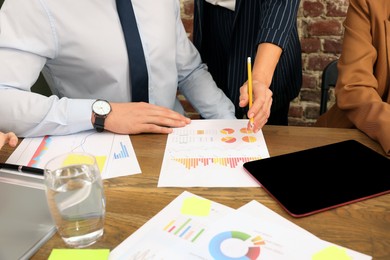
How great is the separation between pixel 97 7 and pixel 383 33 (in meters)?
0.85

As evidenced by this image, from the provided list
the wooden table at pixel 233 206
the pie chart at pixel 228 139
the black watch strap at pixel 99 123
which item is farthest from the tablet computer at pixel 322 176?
the black watch strap at pixel 99 123

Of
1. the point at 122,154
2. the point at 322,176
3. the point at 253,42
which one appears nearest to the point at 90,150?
the point at 122,154

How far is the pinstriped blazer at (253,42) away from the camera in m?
1.19

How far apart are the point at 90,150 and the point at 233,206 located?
0.40 metres

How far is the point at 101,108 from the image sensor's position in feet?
3.43

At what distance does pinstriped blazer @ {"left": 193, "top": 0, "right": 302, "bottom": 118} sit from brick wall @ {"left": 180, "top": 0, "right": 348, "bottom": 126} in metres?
0.47

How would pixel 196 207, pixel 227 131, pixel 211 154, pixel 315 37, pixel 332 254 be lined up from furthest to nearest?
1. pixel 315 37
2. pixel 227 131
3. pixel 211 154
4. pixel 196 207
5. pixel 332 254

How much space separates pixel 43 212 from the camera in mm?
731

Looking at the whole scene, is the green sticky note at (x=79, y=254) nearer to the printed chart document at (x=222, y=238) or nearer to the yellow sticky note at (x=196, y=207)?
the printed chart document at (x=222, y=238)

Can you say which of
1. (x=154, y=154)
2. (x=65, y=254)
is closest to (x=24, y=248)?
(x=65, y=254)

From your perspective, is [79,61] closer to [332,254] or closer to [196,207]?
[196,207]

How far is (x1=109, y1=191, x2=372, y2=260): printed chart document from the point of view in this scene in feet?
2.02

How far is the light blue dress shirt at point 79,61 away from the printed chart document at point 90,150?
1.2 inches

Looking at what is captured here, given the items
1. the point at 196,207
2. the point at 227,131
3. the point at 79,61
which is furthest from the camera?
the point at 79,61
